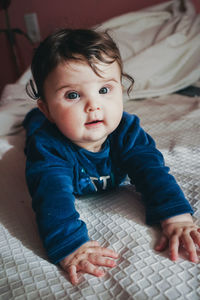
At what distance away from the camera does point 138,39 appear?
56.6 inches

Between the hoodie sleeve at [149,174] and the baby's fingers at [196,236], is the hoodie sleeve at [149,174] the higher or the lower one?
the higher one

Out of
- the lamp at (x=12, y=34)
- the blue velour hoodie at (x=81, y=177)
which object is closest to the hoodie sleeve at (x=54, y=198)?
the blue velour hoodie at (x=81, y=177)

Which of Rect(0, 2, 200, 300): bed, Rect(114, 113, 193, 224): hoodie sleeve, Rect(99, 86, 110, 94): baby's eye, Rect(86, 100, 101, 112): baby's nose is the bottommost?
Rect(0, 2, 200, 300): bed

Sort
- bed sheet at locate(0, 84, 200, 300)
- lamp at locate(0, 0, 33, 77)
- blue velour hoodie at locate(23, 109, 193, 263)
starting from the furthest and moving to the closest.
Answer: lamp at locate(0, 0, 33, 77)
blue velour hoodie at locate(23, 109, 193, 263)
bed sheet at locate(0, 84, 200, 300)

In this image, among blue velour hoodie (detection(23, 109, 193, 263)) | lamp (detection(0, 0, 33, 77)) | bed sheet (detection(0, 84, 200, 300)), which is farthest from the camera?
lamp (detection(0, 0, 33, 77))

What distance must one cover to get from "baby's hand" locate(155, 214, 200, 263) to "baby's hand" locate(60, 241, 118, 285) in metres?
0.09

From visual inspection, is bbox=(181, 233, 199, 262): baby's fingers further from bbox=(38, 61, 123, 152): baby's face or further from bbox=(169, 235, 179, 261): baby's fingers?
bbox=(38, 61, 123, 152): baby's face

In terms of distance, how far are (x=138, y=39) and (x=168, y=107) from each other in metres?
0.49

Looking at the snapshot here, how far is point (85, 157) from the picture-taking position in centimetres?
67

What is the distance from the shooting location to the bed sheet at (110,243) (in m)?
0.43

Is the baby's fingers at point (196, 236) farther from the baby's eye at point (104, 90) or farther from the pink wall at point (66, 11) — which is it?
the pink wall at point (66, 11)

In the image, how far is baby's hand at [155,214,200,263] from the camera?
0.48m

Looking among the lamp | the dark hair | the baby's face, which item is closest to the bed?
the baby's face

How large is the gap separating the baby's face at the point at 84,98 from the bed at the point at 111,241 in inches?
7.1
